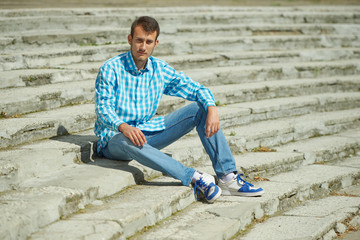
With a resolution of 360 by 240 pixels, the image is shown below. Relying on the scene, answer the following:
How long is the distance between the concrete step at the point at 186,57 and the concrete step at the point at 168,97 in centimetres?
51

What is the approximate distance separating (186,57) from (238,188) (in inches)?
112

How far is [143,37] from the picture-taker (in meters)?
3.49

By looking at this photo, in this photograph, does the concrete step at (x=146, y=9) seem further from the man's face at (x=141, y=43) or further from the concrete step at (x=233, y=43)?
the man's face at (x=141, y=43)

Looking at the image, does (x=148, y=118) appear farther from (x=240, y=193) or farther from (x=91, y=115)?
(x=240, y=193)

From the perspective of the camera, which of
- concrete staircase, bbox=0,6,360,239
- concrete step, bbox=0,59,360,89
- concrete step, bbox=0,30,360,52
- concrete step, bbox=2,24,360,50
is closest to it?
concrete staircase, bbox=0,6,360,239

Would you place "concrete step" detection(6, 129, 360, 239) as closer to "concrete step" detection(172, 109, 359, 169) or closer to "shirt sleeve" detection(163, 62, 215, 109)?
"concrete step" detection(172, 109, 359, 169)

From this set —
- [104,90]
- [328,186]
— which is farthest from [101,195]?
Answer: [328,186]

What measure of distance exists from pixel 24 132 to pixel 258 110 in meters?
2.52

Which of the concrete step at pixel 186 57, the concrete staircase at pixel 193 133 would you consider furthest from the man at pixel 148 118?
the concrete step at pixel 186 57

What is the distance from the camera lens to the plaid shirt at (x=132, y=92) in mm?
3447

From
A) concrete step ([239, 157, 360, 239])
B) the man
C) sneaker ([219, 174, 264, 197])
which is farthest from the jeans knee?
concrete step ([239, 157, 360, 239])

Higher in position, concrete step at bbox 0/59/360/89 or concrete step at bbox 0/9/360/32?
concrete step at bbox 0/9/360/32

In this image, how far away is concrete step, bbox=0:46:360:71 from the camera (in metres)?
5.05

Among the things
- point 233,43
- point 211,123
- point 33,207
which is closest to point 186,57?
point 233,43
